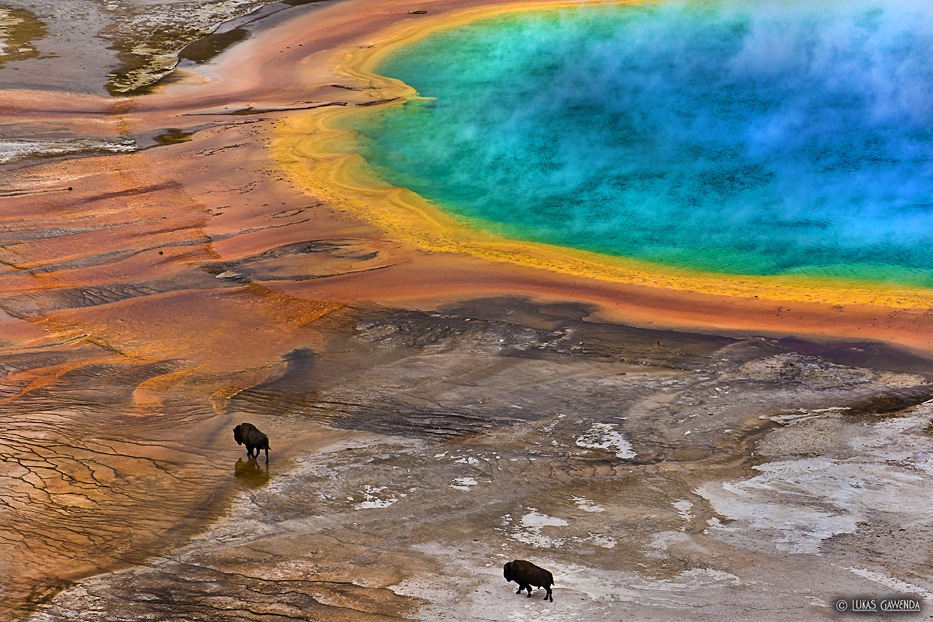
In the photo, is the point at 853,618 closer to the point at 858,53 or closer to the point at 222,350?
the point at 222,350

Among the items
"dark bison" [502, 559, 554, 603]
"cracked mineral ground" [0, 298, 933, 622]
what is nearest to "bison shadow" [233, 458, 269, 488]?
"cracked mineral ground" [0, 298, 933, 622]

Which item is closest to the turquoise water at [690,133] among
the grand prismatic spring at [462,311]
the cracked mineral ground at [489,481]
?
the grand prismatic spring at [462,311]

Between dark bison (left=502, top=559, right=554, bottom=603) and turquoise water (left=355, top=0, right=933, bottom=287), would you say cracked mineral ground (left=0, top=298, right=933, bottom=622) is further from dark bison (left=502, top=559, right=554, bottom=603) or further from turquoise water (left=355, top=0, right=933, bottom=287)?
turquoise water (left=355, top=0, right=933, bottom=287)

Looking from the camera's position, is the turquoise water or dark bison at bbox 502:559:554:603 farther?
the turquoise water

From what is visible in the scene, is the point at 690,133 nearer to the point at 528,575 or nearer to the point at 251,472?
the point at 251,472

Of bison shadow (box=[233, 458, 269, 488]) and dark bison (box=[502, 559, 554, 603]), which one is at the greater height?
dark bison (box=[502, 559, 554, 603])

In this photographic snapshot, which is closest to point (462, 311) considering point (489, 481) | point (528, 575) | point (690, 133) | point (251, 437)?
point (489, 481)

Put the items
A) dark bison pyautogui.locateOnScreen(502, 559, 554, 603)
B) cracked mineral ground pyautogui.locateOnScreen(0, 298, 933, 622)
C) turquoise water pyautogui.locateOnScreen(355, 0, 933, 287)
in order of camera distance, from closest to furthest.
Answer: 1. dark bison pyautogui.locateOnScreen(502, 559, 554, 603)
2. cracked mineral ground pyautogui.locateOnScreen(0, 298, 933, 622)
3. turquoise water pyautogui.locateOnScreen(355, 0, 933, 287)
